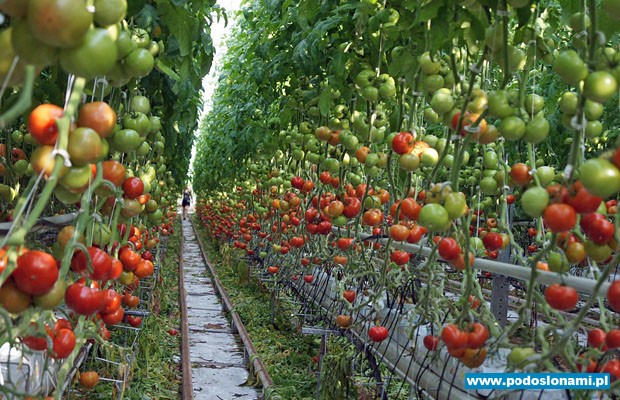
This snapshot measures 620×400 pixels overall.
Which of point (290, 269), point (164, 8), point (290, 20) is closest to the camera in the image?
point (164, 8)

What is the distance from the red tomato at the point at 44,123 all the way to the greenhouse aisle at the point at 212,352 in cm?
475

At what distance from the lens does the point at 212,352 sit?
6.97m

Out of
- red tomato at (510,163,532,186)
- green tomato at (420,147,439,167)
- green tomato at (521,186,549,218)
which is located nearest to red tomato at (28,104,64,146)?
green tomato at (521,186,549,218)

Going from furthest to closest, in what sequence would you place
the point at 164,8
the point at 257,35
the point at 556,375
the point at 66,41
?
the point at 257,35
the point at 164,8
the point at 556,375
the point at 66,41

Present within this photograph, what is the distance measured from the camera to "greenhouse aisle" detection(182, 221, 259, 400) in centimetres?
570

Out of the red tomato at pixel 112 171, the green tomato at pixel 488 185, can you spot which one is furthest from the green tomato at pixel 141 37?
the green tomato at pixel 488 185

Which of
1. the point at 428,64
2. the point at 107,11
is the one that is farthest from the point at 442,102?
the point at 107,11

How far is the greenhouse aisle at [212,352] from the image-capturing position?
18.7ft

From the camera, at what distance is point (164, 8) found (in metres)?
2.19

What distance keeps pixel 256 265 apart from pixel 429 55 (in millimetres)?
9141

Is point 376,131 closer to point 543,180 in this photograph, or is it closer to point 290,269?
point 543,180

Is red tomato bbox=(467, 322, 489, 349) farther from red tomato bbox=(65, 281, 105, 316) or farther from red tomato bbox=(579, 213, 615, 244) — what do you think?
red tomato bbox=(65, 281, 105, 316)

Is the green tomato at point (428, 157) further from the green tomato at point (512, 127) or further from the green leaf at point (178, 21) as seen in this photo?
the green leaf at point (178, 21)

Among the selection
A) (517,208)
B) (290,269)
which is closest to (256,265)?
(290,269)
